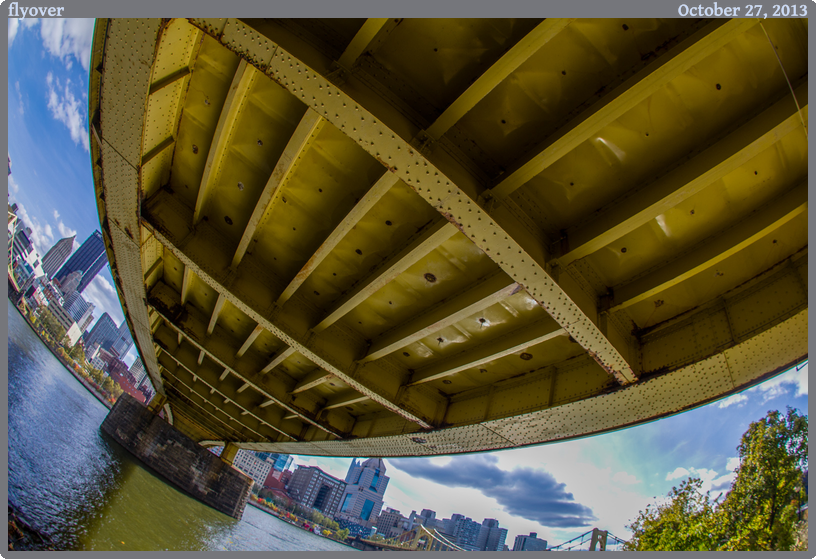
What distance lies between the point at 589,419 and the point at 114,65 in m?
7.71

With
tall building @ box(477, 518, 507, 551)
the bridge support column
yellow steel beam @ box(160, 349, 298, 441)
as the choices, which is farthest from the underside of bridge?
tall building @ box(477, 518, 507, 551)

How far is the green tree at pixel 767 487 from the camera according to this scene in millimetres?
12648

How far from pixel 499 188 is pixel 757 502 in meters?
19.0

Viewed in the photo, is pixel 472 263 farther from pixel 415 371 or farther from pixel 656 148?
pixel 415 371

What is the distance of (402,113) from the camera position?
12.0 ft

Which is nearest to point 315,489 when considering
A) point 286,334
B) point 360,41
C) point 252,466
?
point 252,466

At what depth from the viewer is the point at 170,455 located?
23750 millimetres

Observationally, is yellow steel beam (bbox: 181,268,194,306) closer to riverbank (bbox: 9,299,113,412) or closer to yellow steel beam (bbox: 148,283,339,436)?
yellow steel beam (bbox: 148,283,339,436)

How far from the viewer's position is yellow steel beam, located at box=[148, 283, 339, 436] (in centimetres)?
881

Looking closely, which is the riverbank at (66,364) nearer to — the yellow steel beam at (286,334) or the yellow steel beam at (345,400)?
the yellow steel beam at (345,400)

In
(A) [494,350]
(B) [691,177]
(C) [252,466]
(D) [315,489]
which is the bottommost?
(D) [315,489]

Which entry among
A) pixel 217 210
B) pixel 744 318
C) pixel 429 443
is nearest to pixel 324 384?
pixel 429 443

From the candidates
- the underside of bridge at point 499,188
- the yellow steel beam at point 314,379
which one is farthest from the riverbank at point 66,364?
the underside of bridge at point 499,188

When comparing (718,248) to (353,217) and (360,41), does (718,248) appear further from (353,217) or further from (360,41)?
(360,41)
